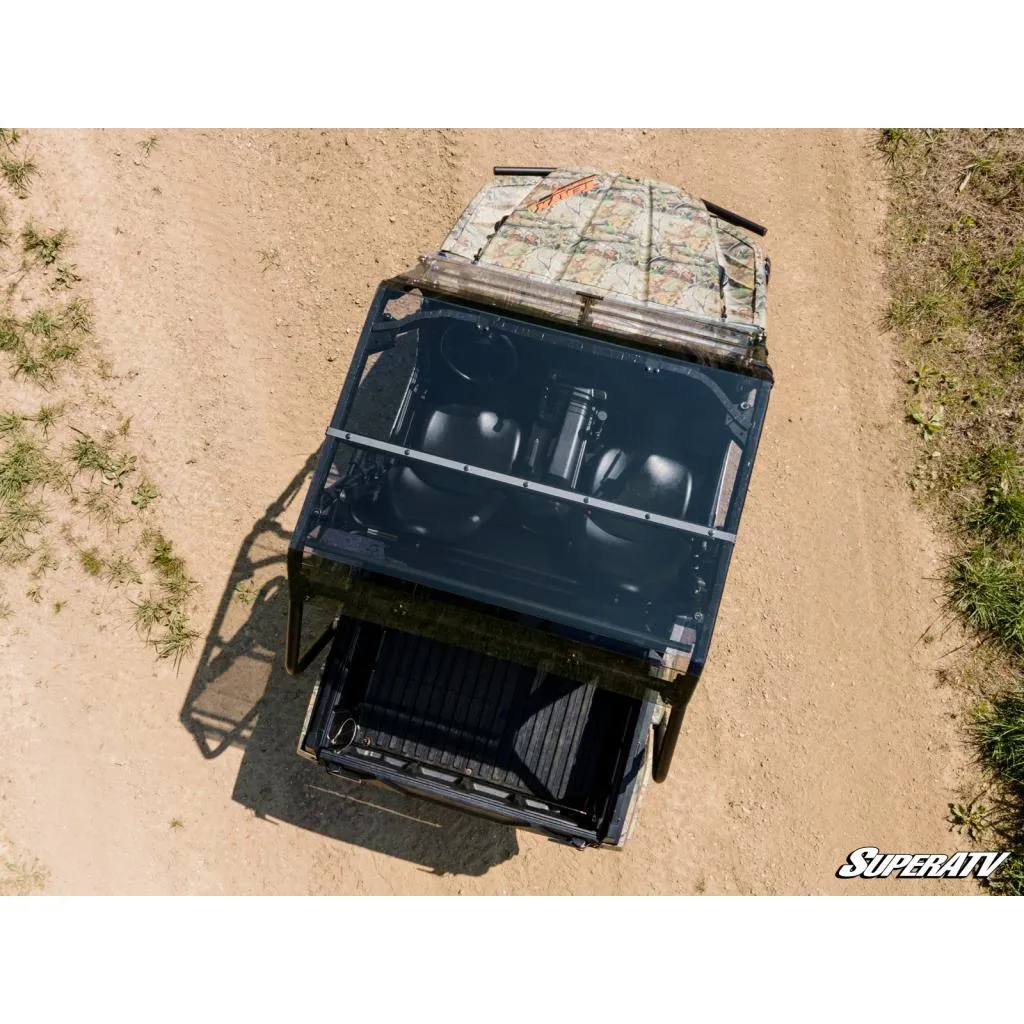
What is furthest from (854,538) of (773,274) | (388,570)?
(388,570)

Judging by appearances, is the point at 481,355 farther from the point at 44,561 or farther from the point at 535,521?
the point at 44,561

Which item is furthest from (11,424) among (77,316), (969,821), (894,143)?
(969,821)

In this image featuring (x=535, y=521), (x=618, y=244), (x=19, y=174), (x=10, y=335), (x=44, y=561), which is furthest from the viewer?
(x=19, y=174)

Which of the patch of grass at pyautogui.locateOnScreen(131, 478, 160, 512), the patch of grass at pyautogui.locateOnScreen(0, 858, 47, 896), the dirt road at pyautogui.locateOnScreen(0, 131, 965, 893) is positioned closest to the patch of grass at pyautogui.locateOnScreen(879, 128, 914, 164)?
the dirt road at pyautogui.locateOnScreen(0, 131, 965, 893)

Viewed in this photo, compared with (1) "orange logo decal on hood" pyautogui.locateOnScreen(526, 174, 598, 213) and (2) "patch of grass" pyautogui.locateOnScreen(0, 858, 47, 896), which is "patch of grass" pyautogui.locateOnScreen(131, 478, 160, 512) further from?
(1) "orange logo decal on hood" pyautogui.locateOnScreen(526, 174, 598, 213)

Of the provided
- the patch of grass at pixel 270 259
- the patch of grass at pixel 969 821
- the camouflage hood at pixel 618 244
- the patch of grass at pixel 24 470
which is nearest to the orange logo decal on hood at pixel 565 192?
the camouflage hood at pixel 618 244

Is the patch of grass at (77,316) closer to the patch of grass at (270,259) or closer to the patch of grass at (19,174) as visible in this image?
the patch of grass at (19,174)

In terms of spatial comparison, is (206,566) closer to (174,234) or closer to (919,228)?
(174,234)
